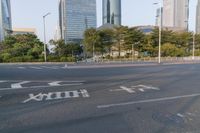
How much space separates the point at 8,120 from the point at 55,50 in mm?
67024

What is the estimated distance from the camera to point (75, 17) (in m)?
109

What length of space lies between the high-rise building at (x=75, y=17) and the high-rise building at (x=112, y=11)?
58.5m

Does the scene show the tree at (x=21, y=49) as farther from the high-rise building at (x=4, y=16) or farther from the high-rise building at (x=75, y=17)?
the high-rise building at (x=4, y=16)

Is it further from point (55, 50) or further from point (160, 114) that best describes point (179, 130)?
point (55, 50)

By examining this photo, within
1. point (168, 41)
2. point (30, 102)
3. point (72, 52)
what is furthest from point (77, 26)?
point (30, 102)

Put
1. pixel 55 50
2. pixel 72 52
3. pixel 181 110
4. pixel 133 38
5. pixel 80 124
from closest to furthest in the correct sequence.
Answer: pixel 80 124
pixel 181 110
pixel 133 38
pixel 55 50
pixel 72 52

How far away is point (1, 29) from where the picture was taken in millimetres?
126062

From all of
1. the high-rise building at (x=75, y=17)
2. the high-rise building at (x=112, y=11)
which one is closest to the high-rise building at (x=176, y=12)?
the high-rise building at (x=75, y=17)

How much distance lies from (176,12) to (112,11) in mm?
57699

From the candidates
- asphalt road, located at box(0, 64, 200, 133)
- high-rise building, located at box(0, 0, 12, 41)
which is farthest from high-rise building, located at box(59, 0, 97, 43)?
asphalt road, located at box(0, 64, 200, 133)

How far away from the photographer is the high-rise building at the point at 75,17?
105125 millimetres

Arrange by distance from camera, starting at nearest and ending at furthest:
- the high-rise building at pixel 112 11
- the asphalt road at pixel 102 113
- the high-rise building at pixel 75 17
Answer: the asphalt road at pixel 102 113, the high-rise building at pixel 75 17, the high-rise building at pixel 112 11

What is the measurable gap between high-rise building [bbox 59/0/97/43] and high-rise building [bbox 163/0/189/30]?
35.2 m

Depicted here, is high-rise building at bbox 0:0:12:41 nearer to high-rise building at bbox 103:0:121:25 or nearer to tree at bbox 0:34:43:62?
tree at bbox 0:34:43:62
